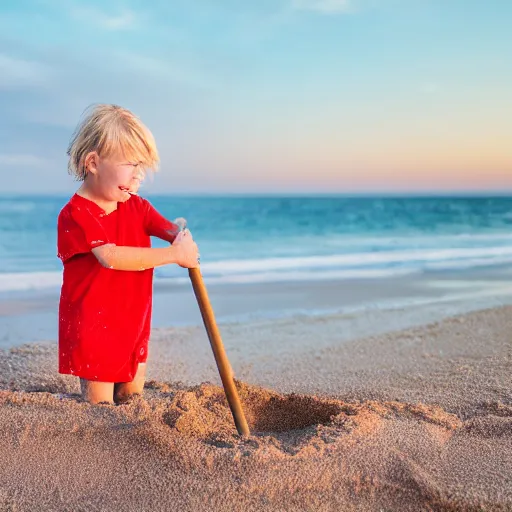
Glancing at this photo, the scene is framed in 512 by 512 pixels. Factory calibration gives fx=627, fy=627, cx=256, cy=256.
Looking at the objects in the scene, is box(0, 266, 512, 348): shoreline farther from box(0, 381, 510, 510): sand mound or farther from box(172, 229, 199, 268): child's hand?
box(172, 229, 199, 268): child's hand

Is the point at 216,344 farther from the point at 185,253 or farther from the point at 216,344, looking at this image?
the point at 185,253

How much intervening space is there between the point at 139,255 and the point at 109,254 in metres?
0.12

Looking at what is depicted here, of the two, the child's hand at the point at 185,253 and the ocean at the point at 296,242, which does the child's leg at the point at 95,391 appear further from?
the ocean at the point at 296,242

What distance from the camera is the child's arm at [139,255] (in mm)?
2463

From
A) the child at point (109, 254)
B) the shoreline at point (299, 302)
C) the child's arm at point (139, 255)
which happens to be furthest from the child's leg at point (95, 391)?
the shoreline at point (299, 302)

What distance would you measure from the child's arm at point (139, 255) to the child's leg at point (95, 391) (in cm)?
61

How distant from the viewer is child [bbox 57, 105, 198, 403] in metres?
2.53

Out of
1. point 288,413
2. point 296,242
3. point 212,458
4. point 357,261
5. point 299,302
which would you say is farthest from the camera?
point 296,242

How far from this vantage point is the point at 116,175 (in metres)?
2.60

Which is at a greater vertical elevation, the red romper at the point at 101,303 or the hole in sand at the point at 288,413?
the red romper at the point at 101,303

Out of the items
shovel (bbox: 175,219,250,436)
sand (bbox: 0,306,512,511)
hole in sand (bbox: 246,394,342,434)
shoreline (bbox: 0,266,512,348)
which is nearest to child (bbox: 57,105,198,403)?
shovel (bbox: 175,219,250,436)

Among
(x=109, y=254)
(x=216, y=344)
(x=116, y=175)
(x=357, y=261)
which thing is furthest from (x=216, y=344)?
(x=357, y=261)

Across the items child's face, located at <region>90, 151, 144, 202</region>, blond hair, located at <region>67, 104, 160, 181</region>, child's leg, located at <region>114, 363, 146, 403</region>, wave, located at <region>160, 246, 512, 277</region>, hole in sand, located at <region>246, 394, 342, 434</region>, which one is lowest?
wave, located at <region>160, 246, 512, 277</region>

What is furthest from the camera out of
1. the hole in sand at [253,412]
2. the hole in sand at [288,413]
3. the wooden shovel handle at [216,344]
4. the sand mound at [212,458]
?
the hole in sand at [288,413]
